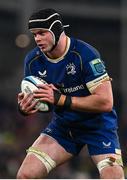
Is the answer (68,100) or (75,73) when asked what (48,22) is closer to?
(75,73)

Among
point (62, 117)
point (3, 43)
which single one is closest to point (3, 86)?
point (3, 43)

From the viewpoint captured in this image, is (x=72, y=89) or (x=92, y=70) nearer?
(x=92, y=70)

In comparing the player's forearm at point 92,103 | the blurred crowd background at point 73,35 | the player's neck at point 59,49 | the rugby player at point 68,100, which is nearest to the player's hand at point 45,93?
the rugby player at point 68,100

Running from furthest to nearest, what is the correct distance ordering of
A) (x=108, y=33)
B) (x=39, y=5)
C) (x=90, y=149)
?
(x=108, y=33) → (x=39, y=5) → (x=90, y=149)

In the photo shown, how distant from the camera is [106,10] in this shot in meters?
26.7

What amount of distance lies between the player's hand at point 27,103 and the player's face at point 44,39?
1.97 feet

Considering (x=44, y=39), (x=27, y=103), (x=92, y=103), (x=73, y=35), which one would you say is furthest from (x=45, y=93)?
(x=73, y=35)

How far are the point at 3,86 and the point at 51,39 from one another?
14194 mm

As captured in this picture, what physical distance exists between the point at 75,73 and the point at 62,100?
440mm

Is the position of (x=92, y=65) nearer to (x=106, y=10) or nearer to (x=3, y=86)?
(x=3, y=86)

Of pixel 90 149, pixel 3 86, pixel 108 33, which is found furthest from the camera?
pixel 108 33

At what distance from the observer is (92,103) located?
9.87 meters

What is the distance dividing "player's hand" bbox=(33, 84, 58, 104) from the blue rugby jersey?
0.39m

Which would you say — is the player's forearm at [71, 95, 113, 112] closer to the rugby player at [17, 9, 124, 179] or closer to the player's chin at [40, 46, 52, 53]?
the rugby player at [17, 9, 124, 179]
